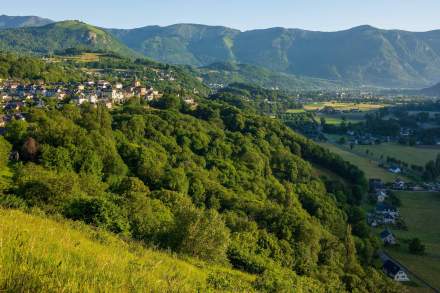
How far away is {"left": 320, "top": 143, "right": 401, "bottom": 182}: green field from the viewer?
291ft

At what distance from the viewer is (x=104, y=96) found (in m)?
91.1

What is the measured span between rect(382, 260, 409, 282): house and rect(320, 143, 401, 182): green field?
147ft

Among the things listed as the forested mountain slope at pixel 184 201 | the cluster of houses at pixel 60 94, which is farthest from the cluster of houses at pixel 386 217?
the cluster of houses at pixel 60 94

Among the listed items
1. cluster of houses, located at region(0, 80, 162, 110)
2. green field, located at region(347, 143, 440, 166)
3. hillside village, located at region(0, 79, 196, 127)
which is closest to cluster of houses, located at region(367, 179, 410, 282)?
green field, located at region(347, 143, 440, 166)

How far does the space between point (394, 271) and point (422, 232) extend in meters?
17.5

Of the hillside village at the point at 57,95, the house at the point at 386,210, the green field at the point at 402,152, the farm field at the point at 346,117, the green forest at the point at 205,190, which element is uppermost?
the hillside village at the point at 57,95

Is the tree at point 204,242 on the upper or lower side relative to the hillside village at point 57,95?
lower

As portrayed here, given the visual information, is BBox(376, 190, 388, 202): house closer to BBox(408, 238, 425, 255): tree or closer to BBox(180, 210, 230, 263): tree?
BBox(408, 238, 425, 255): tree

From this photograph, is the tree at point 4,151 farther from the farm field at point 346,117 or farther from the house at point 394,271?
the farm field at point 346,117

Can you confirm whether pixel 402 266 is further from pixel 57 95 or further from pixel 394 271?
pixel 57 95

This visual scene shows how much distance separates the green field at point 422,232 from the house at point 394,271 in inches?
84.0

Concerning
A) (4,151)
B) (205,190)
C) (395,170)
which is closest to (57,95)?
(4,151)

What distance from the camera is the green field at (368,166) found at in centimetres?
8875

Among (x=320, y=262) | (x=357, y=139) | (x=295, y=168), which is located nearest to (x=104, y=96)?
(x=295, y=168)
